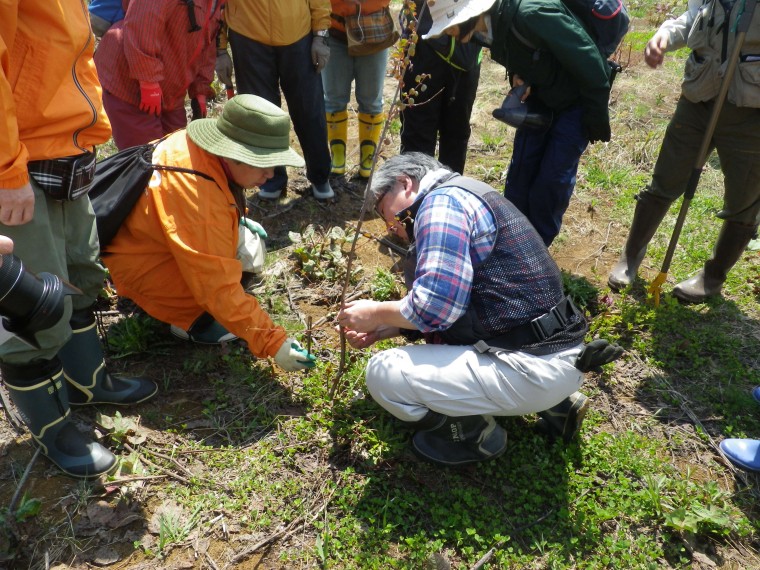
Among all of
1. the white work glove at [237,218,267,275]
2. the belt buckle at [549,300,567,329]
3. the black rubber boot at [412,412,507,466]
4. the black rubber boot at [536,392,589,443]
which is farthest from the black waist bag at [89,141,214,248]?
the black rubber boot at [536,392,589,443]

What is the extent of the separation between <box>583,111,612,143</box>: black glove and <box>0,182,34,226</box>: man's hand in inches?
115

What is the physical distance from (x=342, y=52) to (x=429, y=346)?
119 inches

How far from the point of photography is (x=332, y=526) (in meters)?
2.64

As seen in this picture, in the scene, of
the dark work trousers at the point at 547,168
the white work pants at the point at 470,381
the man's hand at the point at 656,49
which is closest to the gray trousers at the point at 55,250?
the white work pants at the point at 470,381

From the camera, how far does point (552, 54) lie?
3.50m

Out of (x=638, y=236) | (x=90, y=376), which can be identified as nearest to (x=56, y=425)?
(x=90, y=376)

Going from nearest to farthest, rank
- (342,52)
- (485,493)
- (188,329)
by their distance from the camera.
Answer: (485,493), (188,329), (342,52)

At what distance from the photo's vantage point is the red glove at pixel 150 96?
383 cm

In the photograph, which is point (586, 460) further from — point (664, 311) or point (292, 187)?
point (292, 187)

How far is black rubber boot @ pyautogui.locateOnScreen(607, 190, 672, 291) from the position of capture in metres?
4.07

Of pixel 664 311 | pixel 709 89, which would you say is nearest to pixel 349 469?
pixel 664 311

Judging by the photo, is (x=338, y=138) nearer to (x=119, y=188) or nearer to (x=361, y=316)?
(x=119, y=188)

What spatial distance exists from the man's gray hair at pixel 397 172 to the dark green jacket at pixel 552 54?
116 cm

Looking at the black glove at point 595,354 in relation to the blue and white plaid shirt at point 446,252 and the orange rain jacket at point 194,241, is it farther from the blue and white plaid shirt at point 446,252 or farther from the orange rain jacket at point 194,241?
the orange rain jacket at point 194,241
